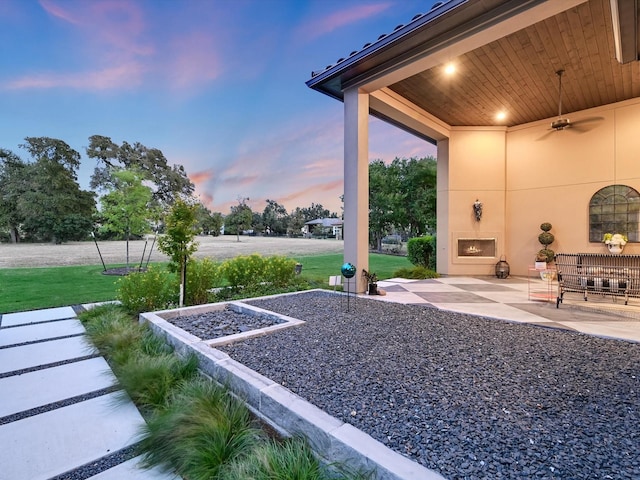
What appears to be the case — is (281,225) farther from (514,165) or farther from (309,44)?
(514,165)

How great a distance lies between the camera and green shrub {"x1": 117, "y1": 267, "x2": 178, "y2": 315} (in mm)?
4797

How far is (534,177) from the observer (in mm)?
7809

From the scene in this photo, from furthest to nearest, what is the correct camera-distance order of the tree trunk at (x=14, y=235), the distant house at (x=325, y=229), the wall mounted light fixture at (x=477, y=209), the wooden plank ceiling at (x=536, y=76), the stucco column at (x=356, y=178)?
the distant house at (x=325, y=229)
the tree trunk at (x=14, y=235)
the wall mounted light fixture at (x=477, y=209)
the stucco column at (x=356, y=178)
the wooden plank ceiling at (x=536, y=76)

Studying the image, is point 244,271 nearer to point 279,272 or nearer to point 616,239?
point 279,272

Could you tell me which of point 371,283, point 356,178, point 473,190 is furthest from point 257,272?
point 473,190

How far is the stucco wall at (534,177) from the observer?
6645mm

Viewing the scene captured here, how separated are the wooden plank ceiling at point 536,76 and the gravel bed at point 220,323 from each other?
17.9ft

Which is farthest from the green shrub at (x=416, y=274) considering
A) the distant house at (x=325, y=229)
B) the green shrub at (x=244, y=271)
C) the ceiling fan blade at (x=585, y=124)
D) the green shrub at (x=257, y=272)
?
the distant house at (x=325, y=229)

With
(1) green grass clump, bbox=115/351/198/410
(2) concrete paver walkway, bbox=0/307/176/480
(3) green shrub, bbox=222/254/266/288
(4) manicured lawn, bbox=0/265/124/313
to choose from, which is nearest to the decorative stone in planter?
(3) green shrub, bbox=222/254/266/288

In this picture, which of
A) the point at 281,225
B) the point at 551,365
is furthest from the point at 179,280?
the point at 281,225

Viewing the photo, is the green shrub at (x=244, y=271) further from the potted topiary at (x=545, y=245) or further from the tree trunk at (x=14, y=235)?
the tree trunk at (x=14, y=235)

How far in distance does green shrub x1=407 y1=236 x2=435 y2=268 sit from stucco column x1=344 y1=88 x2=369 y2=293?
458 cm

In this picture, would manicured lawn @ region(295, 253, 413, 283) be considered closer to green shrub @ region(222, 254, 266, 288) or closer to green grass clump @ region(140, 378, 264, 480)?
green shrub @ region(222, 254, 266, 288)

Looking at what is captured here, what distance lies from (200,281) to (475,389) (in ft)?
15.7
